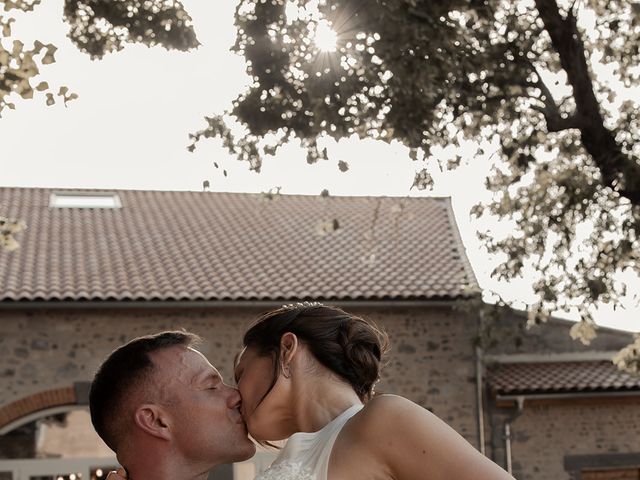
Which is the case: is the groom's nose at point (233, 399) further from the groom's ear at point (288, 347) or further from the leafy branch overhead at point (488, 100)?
the leafy branch overhead at point (488, 100)

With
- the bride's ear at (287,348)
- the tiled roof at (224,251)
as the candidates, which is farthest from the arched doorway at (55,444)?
the bride's ear at (287,348)

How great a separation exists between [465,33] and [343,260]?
9278mm

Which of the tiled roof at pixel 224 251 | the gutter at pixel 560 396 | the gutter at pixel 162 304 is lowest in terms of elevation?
the gutter at pixel 560 396

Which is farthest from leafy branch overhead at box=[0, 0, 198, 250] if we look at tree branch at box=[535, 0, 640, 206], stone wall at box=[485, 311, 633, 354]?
stone wall at box=[485, 311, 633, 354]

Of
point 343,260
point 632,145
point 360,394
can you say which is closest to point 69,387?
point 343,260

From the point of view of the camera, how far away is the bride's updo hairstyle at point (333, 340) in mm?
2547

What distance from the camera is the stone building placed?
54.9 ft

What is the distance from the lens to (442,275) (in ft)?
60.7

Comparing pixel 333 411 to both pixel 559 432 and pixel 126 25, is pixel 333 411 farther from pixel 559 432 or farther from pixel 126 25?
pixel 559 432

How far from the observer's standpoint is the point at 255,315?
17.7 meters

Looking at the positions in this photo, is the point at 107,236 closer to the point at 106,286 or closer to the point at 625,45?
the point at 106,286

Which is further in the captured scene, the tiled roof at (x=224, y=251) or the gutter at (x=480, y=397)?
the gutter at (x=480, y=397)

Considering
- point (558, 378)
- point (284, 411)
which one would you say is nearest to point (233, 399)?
point (284, 411)

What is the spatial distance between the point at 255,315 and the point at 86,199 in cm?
565
